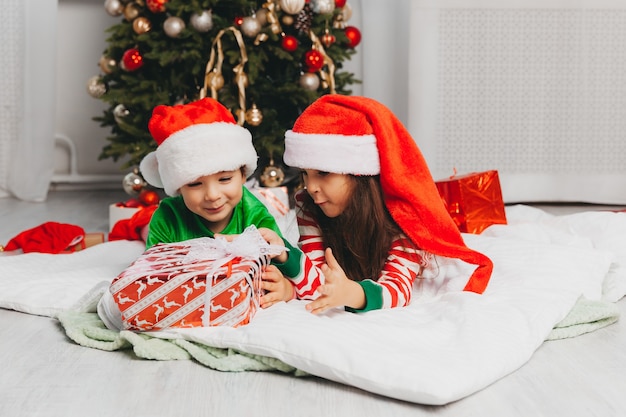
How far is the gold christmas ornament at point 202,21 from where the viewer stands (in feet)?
8.84

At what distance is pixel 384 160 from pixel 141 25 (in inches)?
60.0

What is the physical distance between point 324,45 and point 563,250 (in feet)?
4.46

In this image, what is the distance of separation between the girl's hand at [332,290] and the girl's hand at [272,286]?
143 millimetres

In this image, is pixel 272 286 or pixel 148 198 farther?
pixel 148 198

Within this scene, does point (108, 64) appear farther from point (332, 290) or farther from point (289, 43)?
point (332, 290)

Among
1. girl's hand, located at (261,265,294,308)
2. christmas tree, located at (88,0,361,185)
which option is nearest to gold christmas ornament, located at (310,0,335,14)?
christmas tree, located at (88,0,361,185)

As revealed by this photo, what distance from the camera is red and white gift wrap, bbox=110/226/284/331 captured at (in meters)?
1.35

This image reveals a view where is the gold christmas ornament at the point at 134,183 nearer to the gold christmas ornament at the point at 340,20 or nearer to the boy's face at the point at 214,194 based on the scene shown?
the gold christmas ornament at the point at 340,20

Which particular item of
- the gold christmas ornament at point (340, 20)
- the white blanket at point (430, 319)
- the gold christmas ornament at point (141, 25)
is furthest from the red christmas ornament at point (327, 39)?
the white blanket at point (430, 319)

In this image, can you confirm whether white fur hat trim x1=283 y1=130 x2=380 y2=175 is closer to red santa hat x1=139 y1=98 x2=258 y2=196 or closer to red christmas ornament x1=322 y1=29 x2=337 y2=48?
red santa hat x1=139 y1=98 x2=258 y2=196

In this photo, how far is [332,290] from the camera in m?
1.35

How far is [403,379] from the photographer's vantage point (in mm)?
1173

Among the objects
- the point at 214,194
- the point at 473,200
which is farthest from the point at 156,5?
the point at 214,194

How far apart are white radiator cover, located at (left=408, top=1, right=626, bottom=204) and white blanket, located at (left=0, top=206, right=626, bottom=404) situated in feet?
4.26
